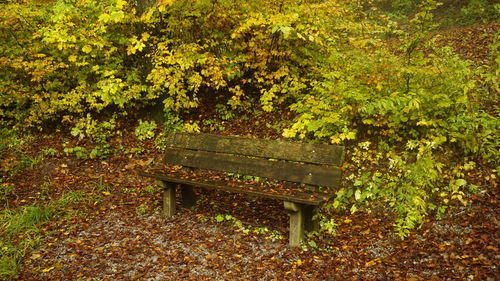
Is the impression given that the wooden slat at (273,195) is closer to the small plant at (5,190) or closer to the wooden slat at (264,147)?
the wooden slat at (264,147)

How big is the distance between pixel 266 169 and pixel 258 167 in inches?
4.9

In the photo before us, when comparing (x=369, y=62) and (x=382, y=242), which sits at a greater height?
(x=369, y=62)

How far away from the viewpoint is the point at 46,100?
8.08m

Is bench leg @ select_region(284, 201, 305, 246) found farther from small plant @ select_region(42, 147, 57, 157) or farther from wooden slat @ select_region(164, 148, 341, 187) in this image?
small plant @ select_region(42, 147, 57, 157)

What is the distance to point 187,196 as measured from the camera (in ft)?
18.5

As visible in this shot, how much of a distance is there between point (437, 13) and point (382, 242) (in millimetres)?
13073

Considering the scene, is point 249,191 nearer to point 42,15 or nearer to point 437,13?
point 42,15

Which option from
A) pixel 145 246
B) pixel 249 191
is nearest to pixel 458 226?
pixel 249 191

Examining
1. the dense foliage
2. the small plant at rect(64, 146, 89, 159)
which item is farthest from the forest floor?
the small plant at rect(64, 146, 89, 159)

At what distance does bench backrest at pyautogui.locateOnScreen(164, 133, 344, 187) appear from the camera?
14.5 ft

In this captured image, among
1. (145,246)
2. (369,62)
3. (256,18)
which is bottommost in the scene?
(145,246)

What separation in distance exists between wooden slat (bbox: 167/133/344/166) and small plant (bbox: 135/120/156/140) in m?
2.33

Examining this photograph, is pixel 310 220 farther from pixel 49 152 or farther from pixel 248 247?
pixel 49 152

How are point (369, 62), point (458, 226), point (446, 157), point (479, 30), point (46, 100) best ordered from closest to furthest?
point (458, 226), point (446, 157), point (369, 62), point (46, 100), point (479, 30)
